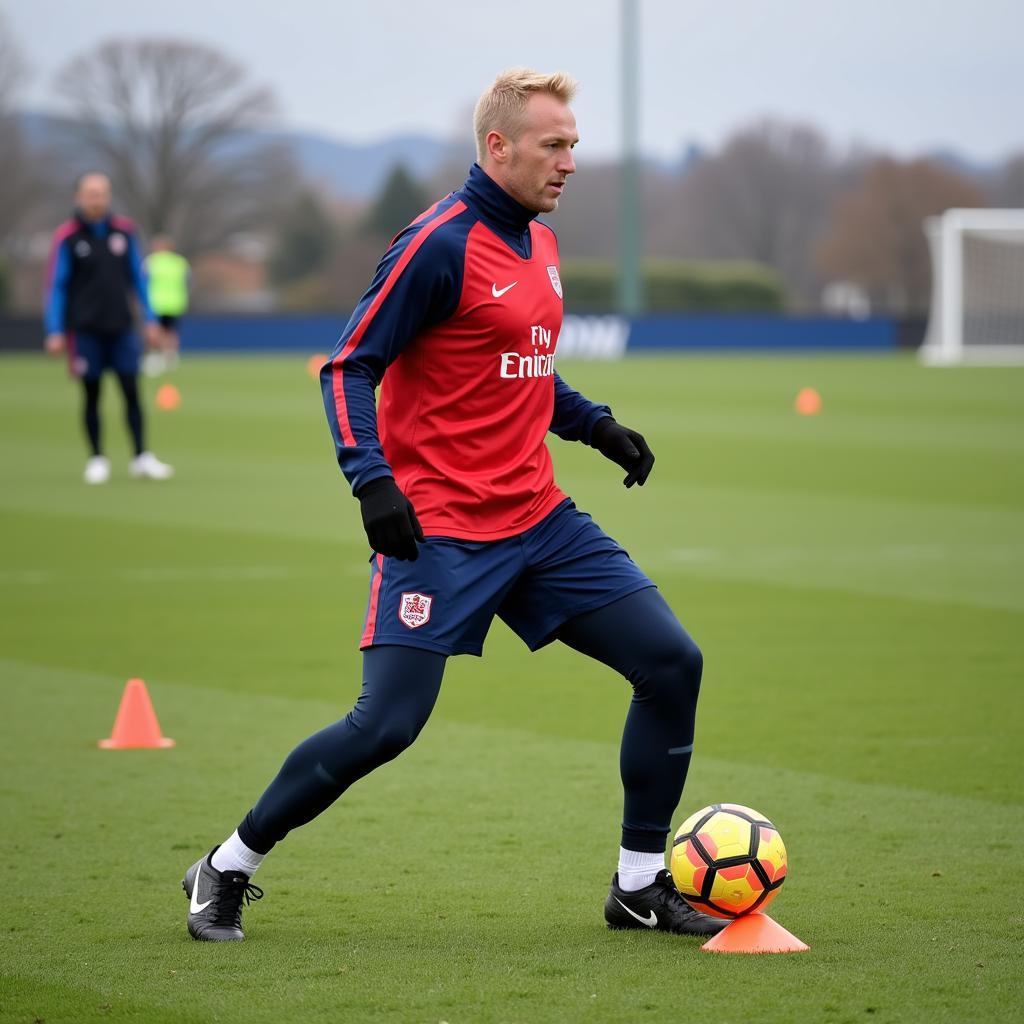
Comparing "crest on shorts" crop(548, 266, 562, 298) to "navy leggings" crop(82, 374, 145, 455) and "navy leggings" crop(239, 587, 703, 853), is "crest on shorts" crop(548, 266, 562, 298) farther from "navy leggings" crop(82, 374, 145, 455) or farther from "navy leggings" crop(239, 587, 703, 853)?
"navy leggings" crop(82, 374, 145, 455)

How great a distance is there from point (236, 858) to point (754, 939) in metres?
1.37

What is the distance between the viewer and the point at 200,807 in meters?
6.41

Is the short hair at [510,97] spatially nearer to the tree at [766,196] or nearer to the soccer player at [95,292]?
the soccer player at [95,292]

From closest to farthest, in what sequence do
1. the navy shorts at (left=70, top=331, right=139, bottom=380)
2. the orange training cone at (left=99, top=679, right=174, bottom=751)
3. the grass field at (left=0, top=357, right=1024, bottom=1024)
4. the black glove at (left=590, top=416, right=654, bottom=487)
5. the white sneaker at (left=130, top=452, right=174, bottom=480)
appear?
the grass field at (left=0, top=357, right=1024, bottom=1024) → the black glove at (left=590, top=416, right=654, bottom=487) → the orange training cone at (left=99, top=679, right=174, bottom=751) → the navy shorts at (left=70, top=331, right=139, bottom=380) → the white sneaker at (left=130, top=452, right=174, bottom=480)

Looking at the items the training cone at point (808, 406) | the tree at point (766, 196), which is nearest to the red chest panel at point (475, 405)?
the training cone at point (808, 406)

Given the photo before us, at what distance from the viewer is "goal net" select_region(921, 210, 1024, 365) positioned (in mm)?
44156

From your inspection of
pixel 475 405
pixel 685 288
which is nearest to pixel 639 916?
pixel 475 405

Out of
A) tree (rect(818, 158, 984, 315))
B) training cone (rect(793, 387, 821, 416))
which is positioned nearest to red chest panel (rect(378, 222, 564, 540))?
training cone (rect(793, 387, 821, 416))

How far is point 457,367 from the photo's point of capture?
15.8 feet

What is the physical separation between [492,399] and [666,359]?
39189mm

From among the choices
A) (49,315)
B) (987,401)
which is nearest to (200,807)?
(49,315)

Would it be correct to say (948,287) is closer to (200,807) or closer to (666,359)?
(666,359)

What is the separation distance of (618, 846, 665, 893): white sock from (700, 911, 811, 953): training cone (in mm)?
254

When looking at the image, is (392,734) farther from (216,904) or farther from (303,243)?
(303,243)
